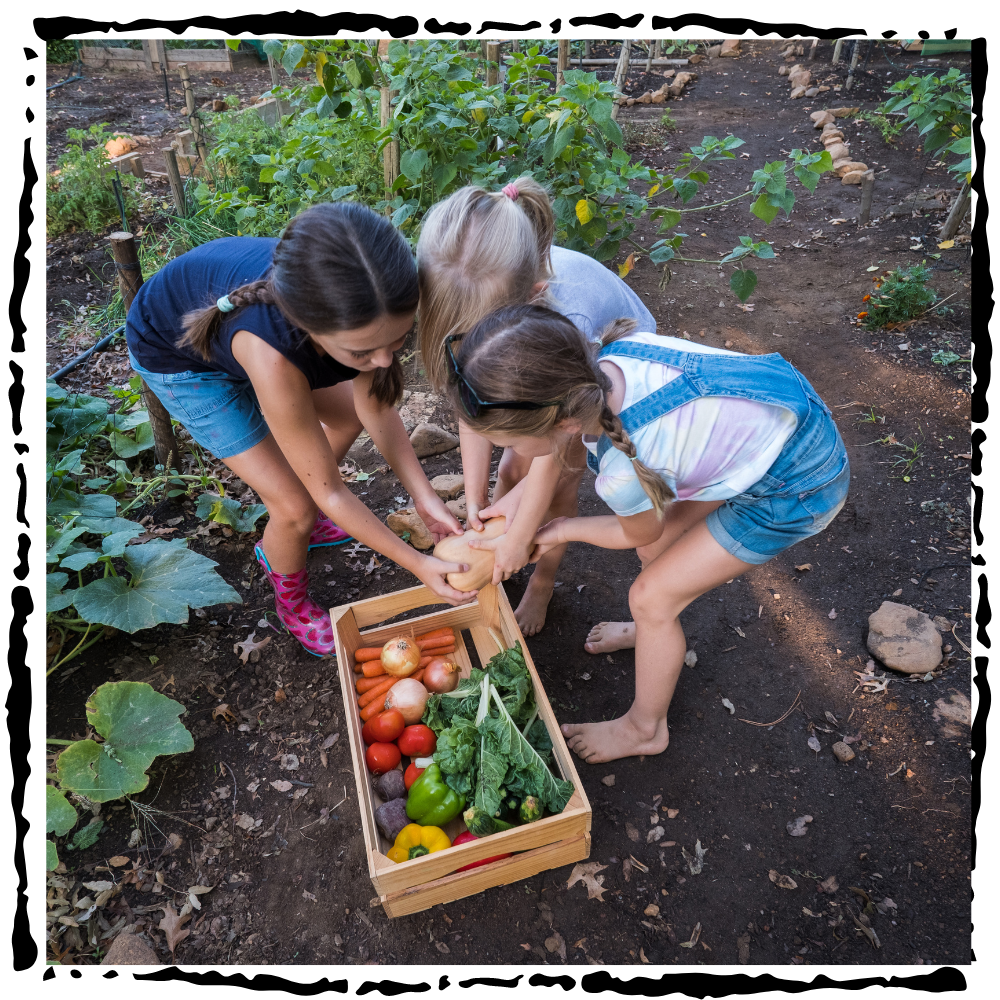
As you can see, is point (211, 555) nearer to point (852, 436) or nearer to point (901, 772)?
point (901, 772)

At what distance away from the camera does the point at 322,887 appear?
1901 mm

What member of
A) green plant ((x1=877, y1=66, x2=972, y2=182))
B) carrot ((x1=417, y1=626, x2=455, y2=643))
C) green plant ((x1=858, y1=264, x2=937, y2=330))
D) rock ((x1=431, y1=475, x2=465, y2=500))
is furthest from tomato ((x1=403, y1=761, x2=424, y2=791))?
green plant ((x1=877, y1=66, x2=972, y2=182))

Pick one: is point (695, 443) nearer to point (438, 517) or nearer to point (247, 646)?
point (438, 517)

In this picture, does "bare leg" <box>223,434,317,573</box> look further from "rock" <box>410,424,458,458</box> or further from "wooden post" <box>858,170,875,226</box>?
"wooden post" <box>858,170,875,226</box>

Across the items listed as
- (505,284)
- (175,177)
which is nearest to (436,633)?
(505,284)

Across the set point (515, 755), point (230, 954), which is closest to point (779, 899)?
point (515, 755)

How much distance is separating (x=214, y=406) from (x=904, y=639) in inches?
94.2

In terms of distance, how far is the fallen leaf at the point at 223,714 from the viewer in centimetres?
228

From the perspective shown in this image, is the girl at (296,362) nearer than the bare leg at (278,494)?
Yes

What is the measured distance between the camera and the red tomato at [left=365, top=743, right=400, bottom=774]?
Answer: 6.44ft

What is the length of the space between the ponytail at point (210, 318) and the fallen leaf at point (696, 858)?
1896mm

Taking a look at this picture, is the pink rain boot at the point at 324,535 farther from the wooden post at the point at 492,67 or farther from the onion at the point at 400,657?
the wooden post at the point at 492,67

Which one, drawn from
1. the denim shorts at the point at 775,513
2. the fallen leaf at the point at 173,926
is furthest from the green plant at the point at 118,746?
the denim shorts at the point at 775,513

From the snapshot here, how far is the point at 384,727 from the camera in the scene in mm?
1991
